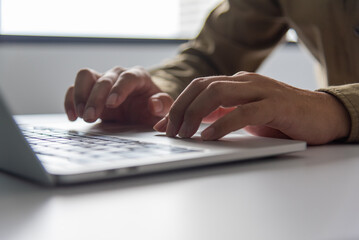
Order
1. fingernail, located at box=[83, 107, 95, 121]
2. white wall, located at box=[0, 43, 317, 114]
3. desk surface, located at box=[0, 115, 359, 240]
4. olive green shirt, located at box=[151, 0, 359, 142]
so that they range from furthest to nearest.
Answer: white wall, located at box=[0, 43, 317, 114] → olive green shirt, located at box=[151, 0, 359, 142] → fingernail, located at box=[83, 107, 95, 121] → desk surface, located at box=[0, 115, 359, 240]

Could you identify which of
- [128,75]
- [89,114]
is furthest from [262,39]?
[89,114]

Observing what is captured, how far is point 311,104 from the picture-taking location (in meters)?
0.53

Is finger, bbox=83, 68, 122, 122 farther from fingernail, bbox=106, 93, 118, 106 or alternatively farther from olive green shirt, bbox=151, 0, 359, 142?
olive green shirt, bbox=151, 0, 359, 142

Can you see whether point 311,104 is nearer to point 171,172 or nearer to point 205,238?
point 171,172

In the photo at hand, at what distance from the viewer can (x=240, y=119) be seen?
0.46m

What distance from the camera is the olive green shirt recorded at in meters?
0.93

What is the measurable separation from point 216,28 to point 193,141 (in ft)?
2.59

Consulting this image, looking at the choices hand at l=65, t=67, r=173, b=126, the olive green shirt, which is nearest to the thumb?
hand at l=65, t=67, r=173, b=126

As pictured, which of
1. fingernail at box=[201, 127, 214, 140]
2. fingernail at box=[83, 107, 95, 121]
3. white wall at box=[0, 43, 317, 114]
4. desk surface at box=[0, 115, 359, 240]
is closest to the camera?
desk surface at box=[0, 115, 359, 240]

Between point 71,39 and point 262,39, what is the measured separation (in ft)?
2.65

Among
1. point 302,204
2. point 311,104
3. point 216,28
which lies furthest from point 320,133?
point 216,28

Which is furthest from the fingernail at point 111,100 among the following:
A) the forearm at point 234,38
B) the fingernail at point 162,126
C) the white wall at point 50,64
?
the white wall at point 50,64

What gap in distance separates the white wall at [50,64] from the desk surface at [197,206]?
4.09 ft

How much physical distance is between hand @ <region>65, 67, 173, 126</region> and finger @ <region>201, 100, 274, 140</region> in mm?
204
